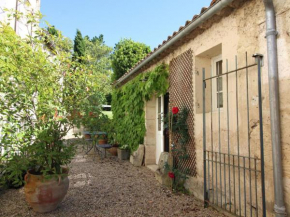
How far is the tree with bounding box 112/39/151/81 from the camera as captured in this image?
11445mm

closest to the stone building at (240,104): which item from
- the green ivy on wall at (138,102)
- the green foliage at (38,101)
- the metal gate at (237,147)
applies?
the metal gate at (237,147)

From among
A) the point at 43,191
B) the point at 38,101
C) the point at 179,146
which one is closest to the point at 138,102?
the point at 179,146

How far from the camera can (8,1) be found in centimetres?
504

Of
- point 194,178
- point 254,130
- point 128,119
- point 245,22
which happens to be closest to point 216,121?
point 254,130

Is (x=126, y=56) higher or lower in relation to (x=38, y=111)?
higher

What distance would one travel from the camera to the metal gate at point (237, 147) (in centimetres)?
241

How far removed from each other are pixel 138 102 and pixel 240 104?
3.82 m

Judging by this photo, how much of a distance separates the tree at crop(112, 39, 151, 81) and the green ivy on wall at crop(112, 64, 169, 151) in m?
Result: 3.76

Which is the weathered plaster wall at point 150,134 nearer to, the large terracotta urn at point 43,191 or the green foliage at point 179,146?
the green foliage at point 179,146

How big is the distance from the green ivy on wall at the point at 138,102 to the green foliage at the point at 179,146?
1.06 metres

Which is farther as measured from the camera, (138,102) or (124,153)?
(124,153)

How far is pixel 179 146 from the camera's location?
414 centimetres

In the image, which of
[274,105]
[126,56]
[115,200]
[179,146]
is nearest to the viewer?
[274,105]

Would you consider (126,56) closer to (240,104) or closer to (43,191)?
(240,104)
